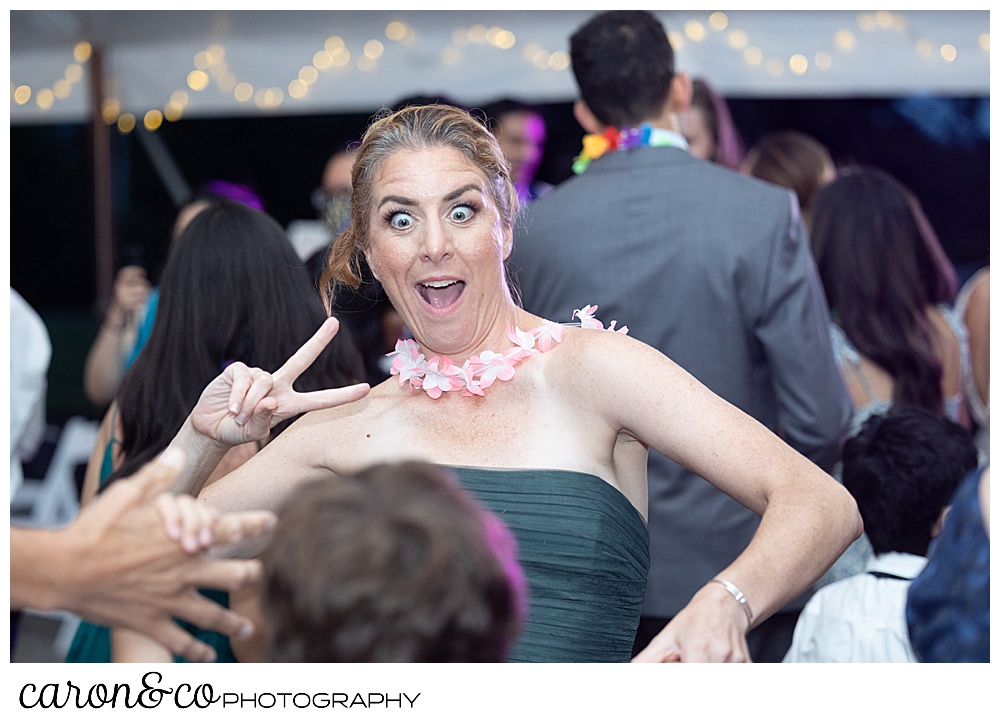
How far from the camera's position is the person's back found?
198 cm

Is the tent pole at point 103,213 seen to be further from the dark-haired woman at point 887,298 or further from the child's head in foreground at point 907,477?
the child's head in foreground at point 907,477


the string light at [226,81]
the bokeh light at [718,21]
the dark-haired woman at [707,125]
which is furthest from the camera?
the string light at [226,81]

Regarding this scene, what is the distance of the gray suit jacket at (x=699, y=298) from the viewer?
217 centimetres

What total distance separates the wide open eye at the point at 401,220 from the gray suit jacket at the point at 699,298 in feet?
1.85

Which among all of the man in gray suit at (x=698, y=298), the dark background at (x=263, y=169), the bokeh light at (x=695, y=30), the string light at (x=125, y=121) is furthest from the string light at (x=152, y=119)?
the man in gray suit at (x=698, y=298)

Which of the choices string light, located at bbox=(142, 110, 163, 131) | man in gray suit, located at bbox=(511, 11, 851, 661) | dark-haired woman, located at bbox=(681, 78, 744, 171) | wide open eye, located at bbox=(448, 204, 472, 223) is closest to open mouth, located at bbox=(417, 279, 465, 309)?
wide open eye, located at bbox=(448, 204, 472, 223)

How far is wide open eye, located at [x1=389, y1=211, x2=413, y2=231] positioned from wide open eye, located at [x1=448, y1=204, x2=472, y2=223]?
0.07 m

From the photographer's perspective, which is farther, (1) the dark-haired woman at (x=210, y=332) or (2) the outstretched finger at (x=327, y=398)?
(1) the dark-haired woman at (x=210, y=332)

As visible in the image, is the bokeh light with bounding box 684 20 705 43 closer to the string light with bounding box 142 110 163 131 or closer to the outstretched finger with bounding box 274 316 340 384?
the string light with bounding box 142 110 163 131

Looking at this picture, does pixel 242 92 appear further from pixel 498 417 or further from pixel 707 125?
pixel 498 417

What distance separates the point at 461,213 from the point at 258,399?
0.44 m

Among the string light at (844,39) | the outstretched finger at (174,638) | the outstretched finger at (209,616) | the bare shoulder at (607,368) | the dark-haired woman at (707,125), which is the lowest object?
the outstretched finger at (174,638)
